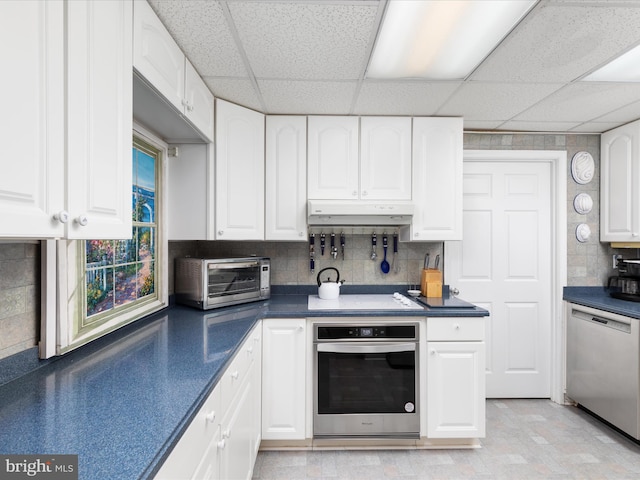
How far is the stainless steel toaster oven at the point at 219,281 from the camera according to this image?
7.16 ft

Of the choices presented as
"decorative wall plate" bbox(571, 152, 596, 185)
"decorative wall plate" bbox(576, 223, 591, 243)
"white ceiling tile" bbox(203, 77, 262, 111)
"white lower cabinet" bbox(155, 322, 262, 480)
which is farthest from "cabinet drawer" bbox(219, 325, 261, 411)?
"decorative wall plate" bbox(571, 152, 596, 185)

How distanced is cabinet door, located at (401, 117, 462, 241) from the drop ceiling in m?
0.12

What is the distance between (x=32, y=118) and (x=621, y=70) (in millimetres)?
2536

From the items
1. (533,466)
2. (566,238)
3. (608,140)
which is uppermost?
(608,140)

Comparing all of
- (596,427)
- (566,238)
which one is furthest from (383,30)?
(596,427)

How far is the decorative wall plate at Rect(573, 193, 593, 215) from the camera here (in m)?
2.86

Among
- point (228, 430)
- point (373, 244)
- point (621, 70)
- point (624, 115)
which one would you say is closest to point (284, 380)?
point (228, 430)

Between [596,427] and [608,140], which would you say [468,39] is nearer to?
[608,140]

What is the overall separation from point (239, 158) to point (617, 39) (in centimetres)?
203

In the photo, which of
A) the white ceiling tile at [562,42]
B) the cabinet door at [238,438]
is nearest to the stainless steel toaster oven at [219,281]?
the cabinet door at [238,438]

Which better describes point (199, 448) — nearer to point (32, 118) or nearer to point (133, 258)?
point (32, 118)

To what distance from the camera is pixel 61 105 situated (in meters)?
0.84

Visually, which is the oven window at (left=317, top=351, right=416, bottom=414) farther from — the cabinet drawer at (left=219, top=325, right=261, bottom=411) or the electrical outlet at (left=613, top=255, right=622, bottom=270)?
the electrical outlet at (left=613, top=255, right=622, bottom=270)

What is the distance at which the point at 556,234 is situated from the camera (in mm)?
2869
